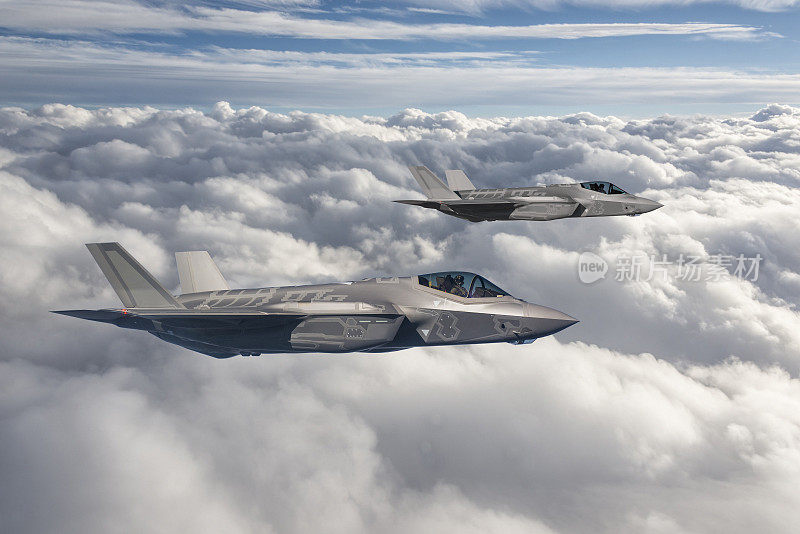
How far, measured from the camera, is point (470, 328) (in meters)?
17.5

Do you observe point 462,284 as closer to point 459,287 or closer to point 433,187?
point 459,287

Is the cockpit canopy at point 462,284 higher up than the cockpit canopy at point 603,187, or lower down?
lower down

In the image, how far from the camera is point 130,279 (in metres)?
17.5

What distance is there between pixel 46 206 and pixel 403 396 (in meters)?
147

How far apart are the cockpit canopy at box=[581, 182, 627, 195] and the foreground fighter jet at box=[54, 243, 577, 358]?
20.2 metres

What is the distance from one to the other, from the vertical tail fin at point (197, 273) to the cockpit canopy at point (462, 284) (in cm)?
915

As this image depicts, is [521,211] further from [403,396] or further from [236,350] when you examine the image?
[403,396]

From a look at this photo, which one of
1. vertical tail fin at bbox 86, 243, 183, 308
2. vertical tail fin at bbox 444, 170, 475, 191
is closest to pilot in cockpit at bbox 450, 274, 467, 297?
vertical tail fin at bbox 86, 243, 183, 308

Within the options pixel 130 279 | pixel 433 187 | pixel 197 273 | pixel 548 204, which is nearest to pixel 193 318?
pixel 130 279

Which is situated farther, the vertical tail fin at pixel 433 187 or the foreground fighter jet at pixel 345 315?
the vertical tail fin at pixel 433 187

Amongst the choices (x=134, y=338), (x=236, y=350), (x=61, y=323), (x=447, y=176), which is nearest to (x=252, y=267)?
(x=134, y=338)

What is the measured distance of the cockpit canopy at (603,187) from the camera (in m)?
34.7

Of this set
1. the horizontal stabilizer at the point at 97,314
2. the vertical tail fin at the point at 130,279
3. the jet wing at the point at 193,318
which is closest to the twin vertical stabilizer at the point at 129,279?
the vertical tail fin at the point at 130,279

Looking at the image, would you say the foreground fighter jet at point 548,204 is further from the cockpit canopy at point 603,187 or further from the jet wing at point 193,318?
the jet wing at point 193,318
